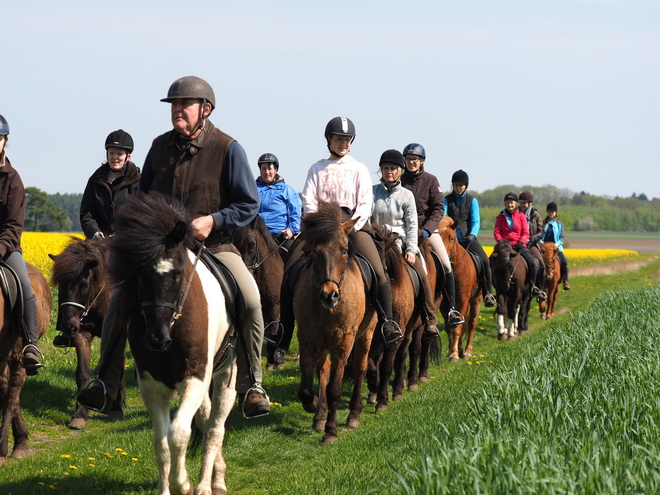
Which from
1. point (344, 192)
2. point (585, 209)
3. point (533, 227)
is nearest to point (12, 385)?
point (344, 192)

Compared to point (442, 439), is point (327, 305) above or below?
above

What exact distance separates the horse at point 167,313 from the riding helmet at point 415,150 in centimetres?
643

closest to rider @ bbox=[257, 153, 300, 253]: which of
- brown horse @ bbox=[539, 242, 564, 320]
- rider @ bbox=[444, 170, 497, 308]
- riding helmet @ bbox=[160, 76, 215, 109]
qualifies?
rider @ bbox=[444, 170, 497, 308]

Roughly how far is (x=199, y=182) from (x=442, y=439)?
2.63 metres

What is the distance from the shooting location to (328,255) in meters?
7.74

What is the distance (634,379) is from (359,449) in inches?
98.6

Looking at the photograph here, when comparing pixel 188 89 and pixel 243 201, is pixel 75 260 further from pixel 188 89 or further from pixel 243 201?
pixel 188 89

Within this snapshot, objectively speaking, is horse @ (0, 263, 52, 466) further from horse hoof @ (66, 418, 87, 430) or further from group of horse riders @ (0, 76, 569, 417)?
horse hoof @ (66, 418, 87, 430)

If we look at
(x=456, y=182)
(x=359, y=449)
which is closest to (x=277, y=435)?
(x=359, y=449)

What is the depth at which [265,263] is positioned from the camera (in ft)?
40.8

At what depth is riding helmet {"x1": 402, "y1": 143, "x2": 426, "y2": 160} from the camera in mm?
Result: 11648

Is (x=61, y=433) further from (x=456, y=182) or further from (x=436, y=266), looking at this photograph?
(x=456, y=182)

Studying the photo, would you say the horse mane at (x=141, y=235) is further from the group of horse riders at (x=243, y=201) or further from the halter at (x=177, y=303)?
the group of horse riders at (x=243, y=201)

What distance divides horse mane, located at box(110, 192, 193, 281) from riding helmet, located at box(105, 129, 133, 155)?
16.6 ft
